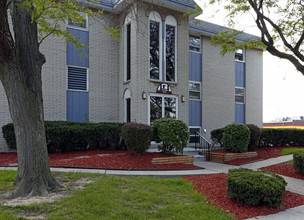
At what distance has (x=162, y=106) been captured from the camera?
39.2ft

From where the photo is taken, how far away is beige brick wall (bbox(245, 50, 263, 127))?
57.6 feet

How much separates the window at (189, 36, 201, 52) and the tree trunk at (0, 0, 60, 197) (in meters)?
11.5

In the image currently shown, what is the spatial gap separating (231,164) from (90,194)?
6434mm

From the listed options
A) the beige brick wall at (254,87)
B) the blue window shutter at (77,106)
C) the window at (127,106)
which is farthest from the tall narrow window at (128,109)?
the beige brick wall at (254,87)

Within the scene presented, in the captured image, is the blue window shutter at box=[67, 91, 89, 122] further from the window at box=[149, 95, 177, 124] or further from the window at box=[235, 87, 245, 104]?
the window at box=[235, 87, 245, 104]

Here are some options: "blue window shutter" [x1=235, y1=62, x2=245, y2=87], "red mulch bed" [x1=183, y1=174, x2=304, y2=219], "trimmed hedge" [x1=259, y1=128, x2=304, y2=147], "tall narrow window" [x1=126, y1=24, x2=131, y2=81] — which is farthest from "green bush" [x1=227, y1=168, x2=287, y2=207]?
"blue window shutter" [x1=235, y1=62, x2=245, y2=87]

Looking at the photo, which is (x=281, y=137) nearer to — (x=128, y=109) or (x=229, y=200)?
(x=128, y=109)

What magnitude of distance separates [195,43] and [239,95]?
17.1 ft

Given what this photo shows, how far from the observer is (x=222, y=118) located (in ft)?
52.3

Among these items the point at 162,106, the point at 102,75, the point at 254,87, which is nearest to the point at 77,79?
the point at 102,75

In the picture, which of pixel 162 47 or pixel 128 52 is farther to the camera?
pixel 128 52

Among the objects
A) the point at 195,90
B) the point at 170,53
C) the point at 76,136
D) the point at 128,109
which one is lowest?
the point at 76,136

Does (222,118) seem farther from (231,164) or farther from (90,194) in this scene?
(90,194)

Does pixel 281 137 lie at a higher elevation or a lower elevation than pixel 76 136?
lower
